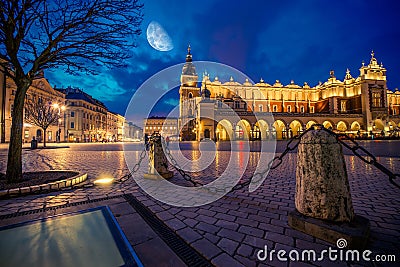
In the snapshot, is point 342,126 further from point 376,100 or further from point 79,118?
point 79,118

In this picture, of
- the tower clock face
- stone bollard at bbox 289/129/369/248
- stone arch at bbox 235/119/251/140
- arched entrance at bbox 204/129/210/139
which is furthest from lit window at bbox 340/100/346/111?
the tower clock face

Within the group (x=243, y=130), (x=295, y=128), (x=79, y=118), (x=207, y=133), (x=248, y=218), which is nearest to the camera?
(x=248, y=218)

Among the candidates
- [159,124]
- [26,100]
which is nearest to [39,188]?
[26,100]

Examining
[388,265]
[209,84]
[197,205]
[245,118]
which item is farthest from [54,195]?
[209,84]

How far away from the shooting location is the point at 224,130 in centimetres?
4122

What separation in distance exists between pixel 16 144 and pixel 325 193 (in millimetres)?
6889

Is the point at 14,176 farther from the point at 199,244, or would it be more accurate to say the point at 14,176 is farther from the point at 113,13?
the point at 199,244

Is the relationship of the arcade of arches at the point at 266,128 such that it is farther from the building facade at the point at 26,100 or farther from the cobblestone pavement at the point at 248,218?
the cobblestone pavement at the point at 248,218

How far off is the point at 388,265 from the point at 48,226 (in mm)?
3870

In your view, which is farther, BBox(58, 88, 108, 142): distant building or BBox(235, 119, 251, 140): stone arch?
BBox(58, 88, 108, 142): distant building

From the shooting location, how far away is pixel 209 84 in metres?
53.3

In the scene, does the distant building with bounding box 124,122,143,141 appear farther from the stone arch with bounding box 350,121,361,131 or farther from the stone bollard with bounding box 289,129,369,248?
the stone bollard with bounding box 289,129,369,248

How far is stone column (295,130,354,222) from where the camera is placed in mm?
2207

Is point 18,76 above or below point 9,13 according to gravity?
below
